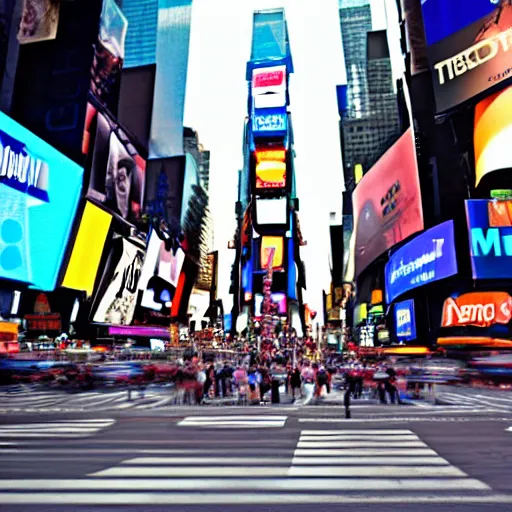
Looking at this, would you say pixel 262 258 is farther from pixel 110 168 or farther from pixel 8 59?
pixel 8 59

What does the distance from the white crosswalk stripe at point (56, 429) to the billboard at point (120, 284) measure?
51.3 m

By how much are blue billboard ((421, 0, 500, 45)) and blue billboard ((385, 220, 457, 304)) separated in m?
16.7

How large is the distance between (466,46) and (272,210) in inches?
4012

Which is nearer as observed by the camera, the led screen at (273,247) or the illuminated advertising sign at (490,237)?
the illuminated advertising sign at (490,237)

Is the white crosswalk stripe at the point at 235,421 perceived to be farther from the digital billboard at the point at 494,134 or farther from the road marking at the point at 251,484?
the digital billboard at the point at 494,134

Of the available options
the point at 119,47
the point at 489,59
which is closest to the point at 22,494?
the point at 489,59

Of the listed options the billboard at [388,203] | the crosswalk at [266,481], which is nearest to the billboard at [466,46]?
the billboard at [388,203]

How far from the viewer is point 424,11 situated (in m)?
51.3

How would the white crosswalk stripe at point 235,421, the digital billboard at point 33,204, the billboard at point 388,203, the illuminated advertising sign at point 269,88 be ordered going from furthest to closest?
1. the illuminated advertising sign at point 269,88
2. the billboard at point 388,203
3. the digital billboard at point 33,204
4. the white crosswalk stripe at point 235,421

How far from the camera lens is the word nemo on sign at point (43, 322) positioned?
5272 cm

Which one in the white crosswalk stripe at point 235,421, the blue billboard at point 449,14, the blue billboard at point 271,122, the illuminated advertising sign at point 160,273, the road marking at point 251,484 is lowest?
the road marking at point 251,484

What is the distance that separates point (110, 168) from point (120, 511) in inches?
2559

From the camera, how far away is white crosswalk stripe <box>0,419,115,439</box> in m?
13.0

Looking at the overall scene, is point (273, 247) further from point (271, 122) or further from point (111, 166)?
point (111, 166)
